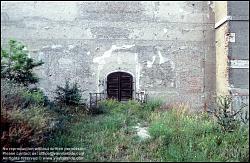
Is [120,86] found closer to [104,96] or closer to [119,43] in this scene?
[104,96]

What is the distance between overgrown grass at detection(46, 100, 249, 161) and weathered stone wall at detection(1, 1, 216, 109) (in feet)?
17.1

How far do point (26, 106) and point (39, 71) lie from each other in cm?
618

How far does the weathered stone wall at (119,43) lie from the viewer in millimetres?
14094

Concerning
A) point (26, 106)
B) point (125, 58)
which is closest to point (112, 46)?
point (125, 58)

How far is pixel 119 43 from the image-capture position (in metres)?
14.2

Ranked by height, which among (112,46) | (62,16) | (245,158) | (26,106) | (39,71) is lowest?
(245,158)

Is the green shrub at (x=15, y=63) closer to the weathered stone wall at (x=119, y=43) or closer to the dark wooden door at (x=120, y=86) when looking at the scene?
the weathered stone wall at (x=119, y=43)

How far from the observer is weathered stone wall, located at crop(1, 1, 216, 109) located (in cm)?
1409

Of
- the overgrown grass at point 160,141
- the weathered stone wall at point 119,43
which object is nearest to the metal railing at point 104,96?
the weathered stone wall at point 119,43

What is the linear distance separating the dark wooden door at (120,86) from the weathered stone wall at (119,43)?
230 millimetres

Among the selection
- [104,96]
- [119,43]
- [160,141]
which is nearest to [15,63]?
[160,141]

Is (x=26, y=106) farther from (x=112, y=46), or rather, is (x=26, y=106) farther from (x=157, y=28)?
(x=157, y=28)

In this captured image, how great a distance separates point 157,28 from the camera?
14.4 meters

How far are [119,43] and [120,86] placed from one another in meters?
1.82
